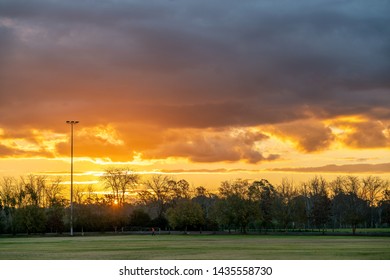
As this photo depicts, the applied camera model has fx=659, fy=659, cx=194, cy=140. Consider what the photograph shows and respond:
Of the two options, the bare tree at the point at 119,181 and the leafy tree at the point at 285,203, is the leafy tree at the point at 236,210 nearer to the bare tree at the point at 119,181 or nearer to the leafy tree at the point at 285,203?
the leafy tree at the point at 285,203

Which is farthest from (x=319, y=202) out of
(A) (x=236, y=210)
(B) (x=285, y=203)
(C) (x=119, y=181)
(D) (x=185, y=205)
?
(C) (x=119, y=181)

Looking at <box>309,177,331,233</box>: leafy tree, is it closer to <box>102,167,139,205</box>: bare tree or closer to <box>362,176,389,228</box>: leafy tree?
<box>362,176,389,228</box>: leafy tree

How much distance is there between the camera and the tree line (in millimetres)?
91750

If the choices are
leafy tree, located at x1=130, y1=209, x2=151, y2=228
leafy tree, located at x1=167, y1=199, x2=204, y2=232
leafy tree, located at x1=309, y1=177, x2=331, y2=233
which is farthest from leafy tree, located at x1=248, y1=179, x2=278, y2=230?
leafy tree, located at x1=130, y1=209, x2=151, y2=228

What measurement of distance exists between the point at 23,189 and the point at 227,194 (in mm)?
33598

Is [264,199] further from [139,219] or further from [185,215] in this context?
[139,219]

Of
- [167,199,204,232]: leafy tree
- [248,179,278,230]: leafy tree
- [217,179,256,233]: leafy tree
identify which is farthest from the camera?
[248,179,278,230]: leafy tree

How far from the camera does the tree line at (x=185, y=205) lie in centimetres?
9175

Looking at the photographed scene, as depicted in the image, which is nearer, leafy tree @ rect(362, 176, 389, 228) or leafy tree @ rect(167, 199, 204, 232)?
leafy tree @ rect(167, 199, 204, 232)

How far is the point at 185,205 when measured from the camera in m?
92.2

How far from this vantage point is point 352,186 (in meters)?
116
